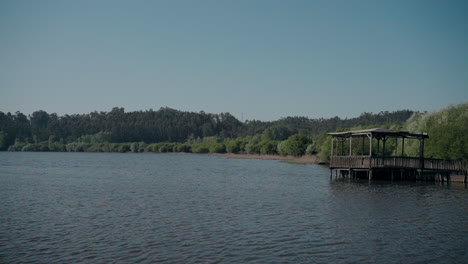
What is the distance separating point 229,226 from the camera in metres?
22.7

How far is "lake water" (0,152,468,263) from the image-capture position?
17656 mm

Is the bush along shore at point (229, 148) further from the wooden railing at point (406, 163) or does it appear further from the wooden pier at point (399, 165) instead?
the wooden railing at point (406, 163)

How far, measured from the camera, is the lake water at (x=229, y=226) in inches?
695

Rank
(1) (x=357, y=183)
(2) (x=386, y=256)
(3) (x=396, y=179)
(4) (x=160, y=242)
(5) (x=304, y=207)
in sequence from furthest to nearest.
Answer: (3) (x=396, y=179) → (1) (x=357, y=183) → (5) (x=304, y=207) → (4) (x=160, y=242) → (2) (x=386, y=256)

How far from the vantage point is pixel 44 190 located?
3722 centimetres

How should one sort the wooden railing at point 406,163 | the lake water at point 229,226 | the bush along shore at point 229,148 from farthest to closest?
the bush along shore at point 229,148
the wooden railing at point 406,163
the lake water at point 229,226

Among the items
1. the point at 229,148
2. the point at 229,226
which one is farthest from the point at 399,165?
the point at 229,148

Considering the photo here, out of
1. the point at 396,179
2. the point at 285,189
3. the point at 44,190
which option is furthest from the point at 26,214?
the point at 396,179

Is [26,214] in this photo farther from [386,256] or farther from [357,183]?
[357,183]

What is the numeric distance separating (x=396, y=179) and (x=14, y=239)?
134 feet

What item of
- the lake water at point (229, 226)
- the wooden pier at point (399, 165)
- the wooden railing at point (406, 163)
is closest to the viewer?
the lake water at point (229, 226)

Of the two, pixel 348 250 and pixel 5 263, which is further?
pixel 348 250

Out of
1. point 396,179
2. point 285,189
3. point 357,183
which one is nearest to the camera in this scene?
point 285,189

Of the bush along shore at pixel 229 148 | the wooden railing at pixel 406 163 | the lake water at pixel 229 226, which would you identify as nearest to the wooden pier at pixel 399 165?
the wooden railing at pixel 406 163
